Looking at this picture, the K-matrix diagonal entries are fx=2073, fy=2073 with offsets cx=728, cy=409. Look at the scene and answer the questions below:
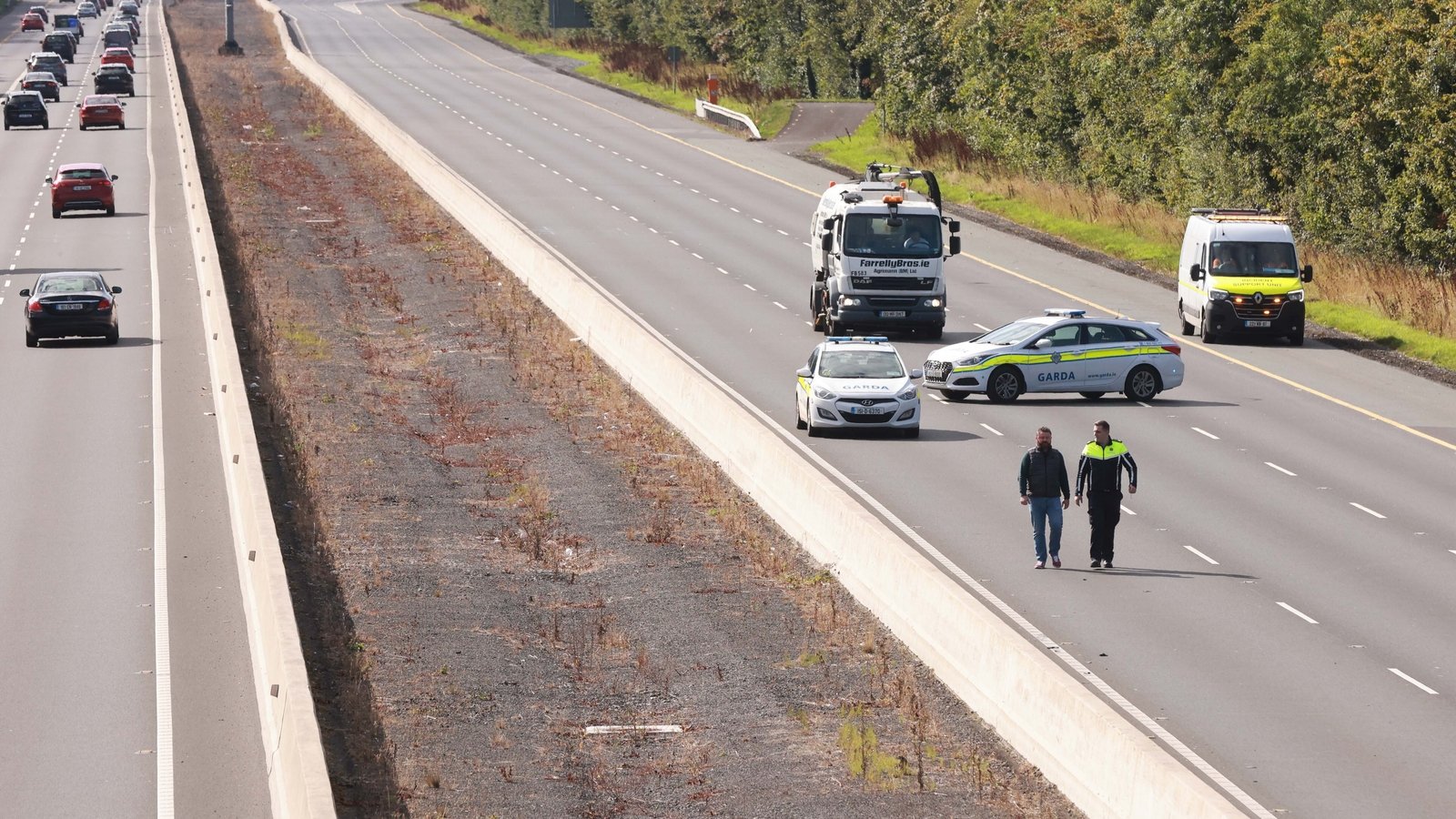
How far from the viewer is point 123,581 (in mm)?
21578

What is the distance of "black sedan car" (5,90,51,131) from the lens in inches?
3164

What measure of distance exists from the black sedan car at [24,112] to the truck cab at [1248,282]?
2190 inches

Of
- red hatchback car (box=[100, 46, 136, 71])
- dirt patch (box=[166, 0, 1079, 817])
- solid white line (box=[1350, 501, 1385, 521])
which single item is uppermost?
red hatchback car (box=[100, 46, 136, 71])

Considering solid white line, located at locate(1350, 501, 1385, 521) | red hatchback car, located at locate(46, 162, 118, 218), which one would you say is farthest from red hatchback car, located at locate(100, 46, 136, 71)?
solid white line, located at locate(1350, 501, 1385, 521)

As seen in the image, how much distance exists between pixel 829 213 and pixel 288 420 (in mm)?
11855

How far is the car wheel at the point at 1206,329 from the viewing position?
1520 inches

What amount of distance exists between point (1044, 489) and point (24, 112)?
67892mm

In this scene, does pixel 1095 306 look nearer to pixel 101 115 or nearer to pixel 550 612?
pixel 550 612

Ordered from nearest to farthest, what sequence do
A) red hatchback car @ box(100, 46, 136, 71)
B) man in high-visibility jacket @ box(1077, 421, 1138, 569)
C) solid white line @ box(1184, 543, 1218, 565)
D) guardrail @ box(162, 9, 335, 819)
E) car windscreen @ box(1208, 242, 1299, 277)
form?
guardrail @ box(162, 9, 335, 819), man in high-visibility jacket @ box(1077, 421, 1138, 569), solid white line @ box(1184, 543, 1218, 565), car windscreen @ box(1208, 242, 1299, 277), red hatchback car @ box(100, 46, 136, 71)

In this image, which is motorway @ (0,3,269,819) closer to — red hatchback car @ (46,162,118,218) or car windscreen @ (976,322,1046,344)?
red hatchback car @ (46,162,118,218)

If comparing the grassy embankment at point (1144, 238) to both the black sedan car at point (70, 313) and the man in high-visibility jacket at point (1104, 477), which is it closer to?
the man in high-visibility jacket at point (1104, 477)

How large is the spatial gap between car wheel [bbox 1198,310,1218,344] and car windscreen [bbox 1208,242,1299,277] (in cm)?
87

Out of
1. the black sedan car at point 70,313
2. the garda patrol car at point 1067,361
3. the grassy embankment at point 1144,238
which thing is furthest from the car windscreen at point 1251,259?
the black sedan car at point 70,313

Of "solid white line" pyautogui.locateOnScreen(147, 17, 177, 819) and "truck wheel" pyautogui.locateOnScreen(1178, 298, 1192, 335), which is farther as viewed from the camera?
"truck wheel" pyautogui.locateOnScreen(1178, 298, 1192, 335)
